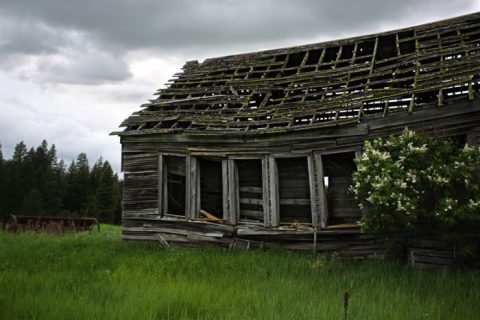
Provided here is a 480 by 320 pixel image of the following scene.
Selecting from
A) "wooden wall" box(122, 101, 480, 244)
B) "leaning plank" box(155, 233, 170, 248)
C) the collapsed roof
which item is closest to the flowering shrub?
"wooden wall" box(122, 101, 480, 244)

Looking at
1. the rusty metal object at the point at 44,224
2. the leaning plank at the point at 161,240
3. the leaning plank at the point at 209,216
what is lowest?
the leaning plank at the point at 161,240

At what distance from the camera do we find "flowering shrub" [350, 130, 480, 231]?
24.6 feet

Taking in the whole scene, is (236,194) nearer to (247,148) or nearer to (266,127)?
(247,148)

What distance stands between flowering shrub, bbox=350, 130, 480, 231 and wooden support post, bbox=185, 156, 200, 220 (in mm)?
5582

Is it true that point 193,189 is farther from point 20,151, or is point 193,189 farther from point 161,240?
point 20,151

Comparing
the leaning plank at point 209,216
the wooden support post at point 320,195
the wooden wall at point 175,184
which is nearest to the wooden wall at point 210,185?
the wooden wall at point 175,184

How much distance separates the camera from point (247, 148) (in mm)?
11758

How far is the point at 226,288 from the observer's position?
672 cm

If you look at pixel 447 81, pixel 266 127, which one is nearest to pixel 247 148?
pixel 266 127

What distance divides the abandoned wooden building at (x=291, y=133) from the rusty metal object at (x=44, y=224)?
6.51 meters

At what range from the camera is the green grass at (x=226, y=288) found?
5.30m

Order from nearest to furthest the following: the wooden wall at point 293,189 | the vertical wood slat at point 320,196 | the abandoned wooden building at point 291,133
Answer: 1. the abandoned wooden building at point 291,133
2. the vertical wood slat at point 320,196
3. the wooden wall at point 293,189

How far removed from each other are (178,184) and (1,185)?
42140 mm

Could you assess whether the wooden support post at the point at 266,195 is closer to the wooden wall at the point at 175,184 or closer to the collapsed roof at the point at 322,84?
the collapsed roof at the point at 322,84
